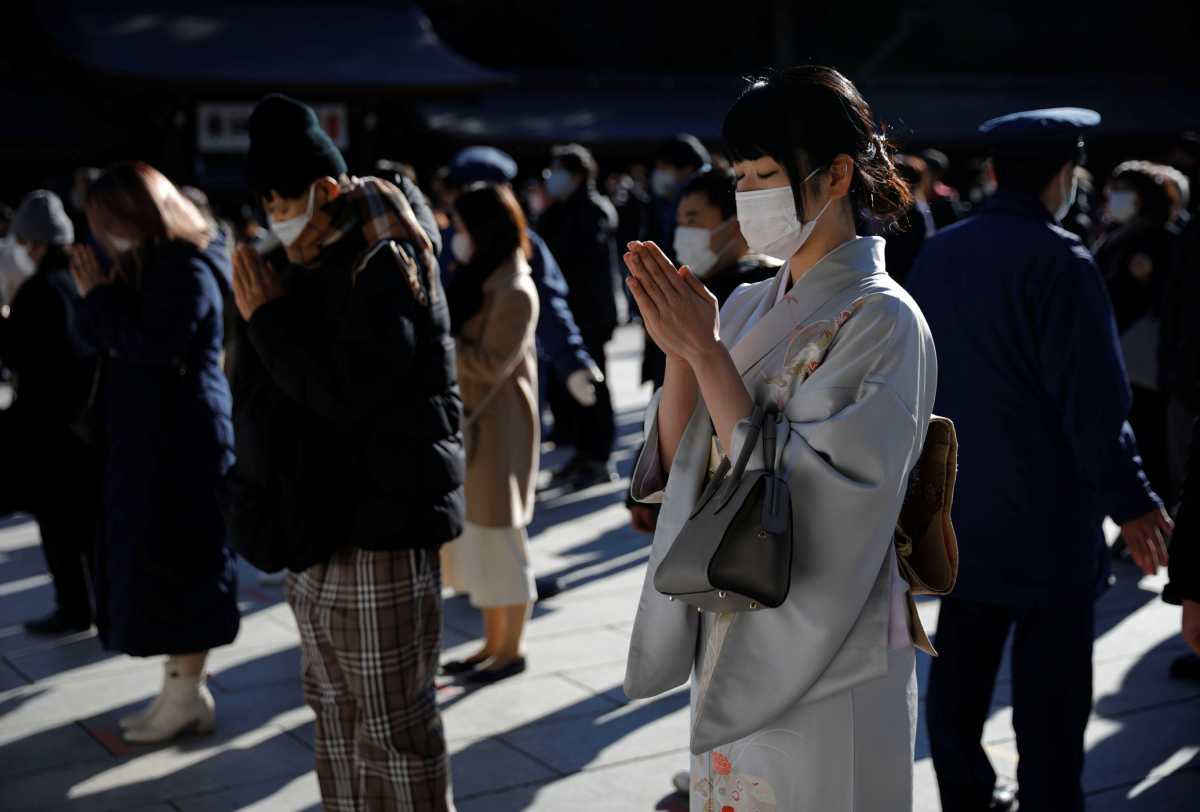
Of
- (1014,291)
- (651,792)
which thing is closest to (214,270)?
(651,792)

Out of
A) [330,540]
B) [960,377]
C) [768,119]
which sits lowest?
[330,540]

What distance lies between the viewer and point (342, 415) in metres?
2.94

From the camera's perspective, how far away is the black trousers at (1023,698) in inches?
124

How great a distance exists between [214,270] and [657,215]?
4.66 metres

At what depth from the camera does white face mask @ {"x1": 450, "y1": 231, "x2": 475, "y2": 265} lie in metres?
4.80

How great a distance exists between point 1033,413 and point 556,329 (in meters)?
2.50

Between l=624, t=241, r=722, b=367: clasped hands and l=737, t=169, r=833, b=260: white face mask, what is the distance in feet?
0.59

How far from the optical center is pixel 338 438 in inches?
120

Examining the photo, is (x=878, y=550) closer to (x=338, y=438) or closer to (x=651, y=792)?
(x=338, y=438)

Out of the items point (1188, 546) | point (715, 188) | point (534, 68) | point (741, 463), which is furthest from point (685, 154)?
point (534, 68)

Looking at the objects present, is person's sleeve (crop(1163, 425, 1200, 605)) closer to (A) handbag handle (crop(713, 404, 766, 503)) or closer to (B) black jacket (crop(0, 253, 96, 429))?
(A) handbag handle (crop(713, 404, 766, 503))

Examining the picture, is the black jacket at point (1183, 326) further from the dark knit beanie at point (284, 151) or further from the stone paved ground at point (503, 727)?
the dark knit beanie at point (284, 151)

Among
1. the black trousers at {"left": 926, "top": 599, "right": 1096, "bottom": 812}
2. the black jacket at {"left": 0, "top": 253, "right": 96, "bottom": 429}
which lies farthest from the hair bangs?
the black jacket at {"left": 0, "top": 253, "right": 96, "bottom": 429}

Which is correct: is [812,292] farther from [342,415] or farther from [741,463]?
[342,415]
